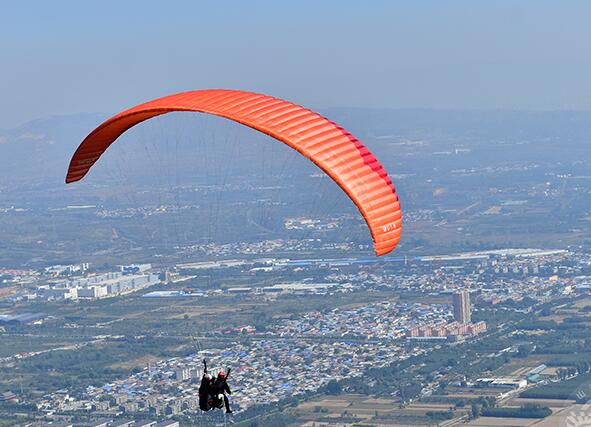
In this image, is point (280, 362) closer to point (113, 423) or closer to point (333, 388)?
point (333, 388)

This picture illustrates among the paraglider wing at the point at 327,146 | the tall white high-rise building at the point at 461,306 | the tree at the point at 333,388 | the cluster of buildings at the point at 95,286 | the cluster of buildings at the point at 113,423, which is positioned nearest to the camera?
Result: the paraglider wing at the point at 327,146

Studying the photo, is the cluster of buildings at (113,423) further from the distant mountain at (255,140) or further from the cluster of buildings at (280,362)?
the distant mountain at (255,140)

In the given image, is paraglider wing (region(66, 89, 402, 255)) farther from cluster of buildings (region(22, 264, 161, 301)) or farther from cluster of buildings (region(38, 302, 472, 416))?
cluster of buildings (region(22, 264, 161, 301))

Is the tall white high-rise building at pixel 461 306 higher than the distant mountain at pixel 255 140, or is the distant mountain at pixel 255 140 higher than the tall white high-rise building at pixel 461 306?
the distant mountain at pixel 255 140

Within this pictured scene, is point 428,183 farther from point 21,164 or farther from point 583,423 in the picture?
point 583,423

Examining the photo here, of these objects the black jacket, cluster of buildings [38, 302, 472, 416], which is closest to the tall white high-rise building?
cluster of buildings [38, 302, 472, 416]

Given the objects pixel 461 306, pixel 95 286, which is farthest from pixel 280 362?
pixel 95 286

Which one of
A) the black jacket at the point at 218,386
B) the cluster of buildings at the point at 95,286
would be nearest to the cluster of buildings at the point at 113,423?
the black jacket at the point at 218,386

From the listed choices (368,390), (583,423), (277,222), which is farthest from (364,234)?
(583,423)
